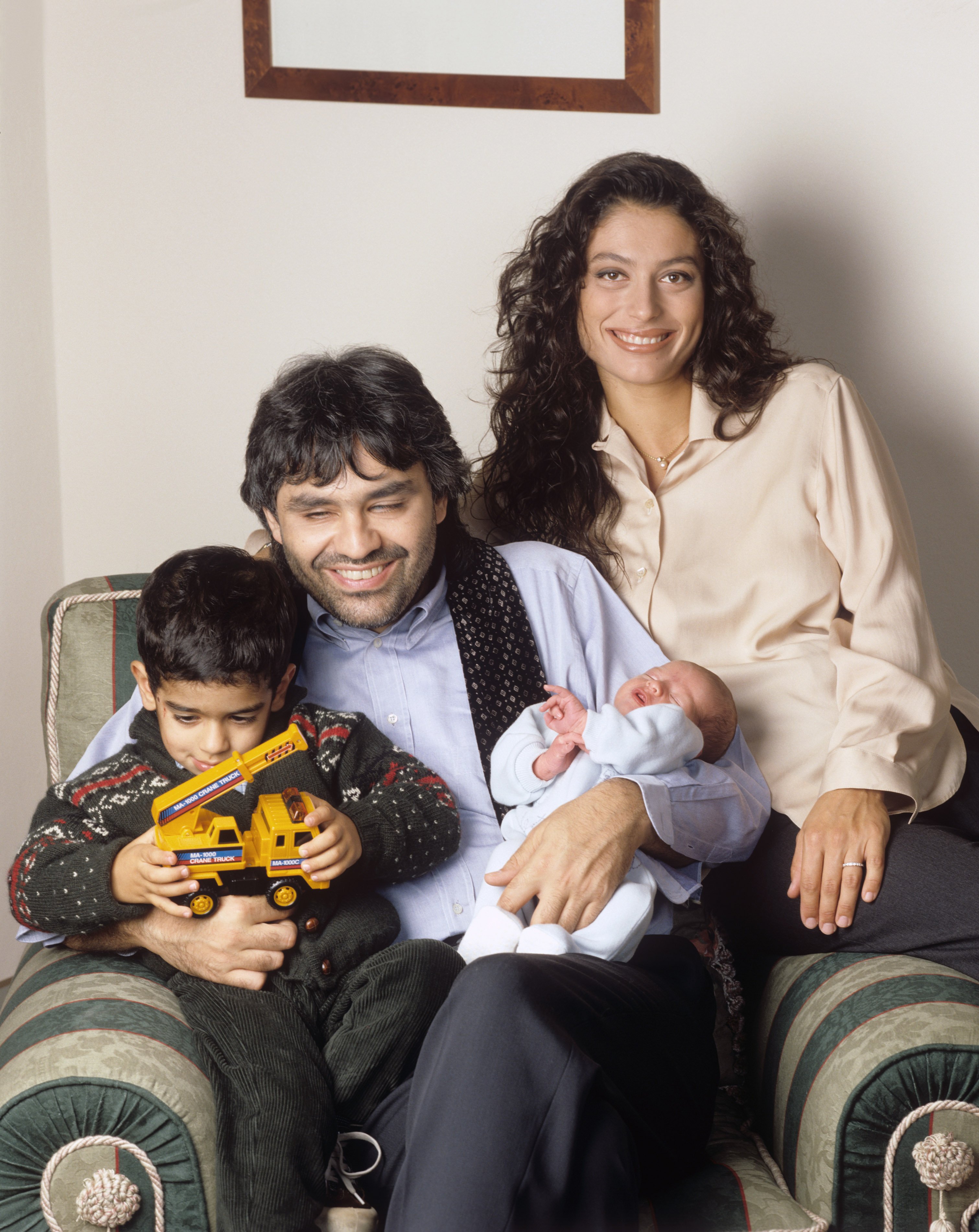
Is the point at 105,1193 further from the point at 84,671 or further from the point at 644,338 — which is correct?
the point at 644,338

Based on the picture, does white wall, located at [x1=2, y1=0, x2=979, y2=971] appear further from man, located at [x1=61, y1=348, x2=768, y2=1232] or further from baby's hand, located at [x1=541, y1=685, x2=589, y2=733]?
baby's hand, located at [x1=541, y1=685, x2=589, y2=733]

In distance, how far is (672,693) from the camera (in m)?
1.81

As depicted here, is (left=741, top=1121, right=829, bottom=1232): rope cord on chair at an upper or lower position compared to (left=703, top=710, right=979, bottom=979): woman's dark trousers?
lower

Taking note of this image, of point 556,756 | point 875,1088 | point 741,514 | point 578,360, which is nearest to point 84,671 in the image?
point 556,756

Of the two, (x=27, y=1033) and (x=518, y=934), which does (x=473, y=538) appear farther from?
(x=27, y=1033)

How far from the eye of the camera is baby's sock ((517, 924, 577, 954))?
1546 millimetres

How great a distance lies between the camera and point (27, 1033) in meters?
1.43

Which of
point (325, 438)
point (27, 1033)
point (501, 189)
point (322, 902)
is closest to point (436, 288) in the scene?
point (501, 189)

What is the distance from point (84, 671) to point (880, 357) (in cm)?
201

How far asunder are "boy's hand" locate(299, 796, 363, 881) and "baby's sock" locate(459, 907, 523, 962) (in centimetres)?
21

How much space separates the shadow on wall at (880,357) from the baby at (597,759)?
122 cm

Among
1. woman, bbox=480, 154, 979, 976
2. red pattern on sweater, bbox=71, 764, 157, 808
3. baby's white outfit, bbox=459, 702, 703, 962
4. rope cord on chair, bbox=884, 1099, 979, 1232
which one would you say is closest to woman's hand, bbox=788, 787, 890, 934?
woman, bbox=480, 154, 979, 976

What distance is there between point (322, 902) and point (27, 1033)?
0.42m

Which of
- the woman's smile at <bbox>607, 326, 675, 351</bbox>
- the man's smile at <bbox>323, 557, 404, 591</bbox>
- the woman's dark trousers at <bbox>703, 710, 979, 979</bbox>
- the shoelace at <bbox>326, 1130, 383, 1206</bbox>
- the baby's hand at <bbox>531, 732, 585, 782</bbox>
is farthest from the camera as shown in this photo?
the woman's smile at <bbox>607, 326, 675, 351</bbox>
